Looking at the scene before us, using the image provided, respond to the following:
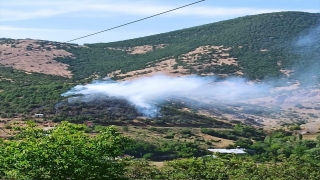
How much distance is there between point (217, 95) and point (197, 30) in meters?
56.6

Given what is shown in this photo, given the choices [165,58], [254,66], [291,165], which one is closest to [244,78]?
[254,66]

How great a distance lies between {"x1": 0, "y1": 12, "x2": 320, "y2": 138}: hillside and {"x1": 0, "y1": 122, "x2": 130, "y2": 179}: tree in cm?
3815

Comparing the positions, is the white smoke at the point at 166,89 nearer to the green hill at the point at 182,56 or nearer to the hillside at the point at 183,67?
the hillside at the point at 183,67

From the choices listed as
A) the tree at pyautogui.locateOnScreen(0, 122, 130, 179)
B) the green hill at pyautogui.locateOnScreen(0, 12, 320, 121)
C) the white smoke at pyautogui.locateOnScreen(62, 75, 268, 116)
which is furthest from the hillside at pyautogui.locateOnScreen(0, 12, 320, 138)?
the tree at pyautogui.locateOnScreen(0, 122, 130, 179)

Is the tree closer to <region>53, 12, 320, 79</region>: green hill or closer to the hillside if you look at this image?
the hillside

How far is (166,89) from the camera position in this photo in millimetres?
77625

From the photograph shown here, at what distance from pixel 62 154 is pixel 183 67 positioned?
7670cm

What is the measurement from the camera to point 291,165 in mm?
26141

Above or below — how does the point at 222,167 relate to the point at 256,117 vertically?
above

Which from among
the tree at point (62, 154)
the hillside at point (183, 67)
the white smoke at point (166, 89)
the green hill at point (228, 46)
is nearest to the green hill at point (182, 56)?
the green hill at point (228, 46)

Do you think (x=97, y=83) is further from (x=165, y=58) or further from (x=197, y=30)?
(x=197, y=30)

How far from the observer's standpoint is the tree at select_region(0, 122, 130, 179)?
591 inches

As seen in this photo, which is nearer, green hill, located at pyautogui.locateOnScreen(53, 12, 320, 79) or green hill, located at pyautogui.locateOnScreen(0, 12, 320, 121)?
green hill, located at pyautogui.locateOnScreen(0, 12, 320, 121)

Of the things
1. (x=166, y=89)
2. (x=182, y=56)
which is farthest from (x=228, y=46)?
(x=166, y=89)
